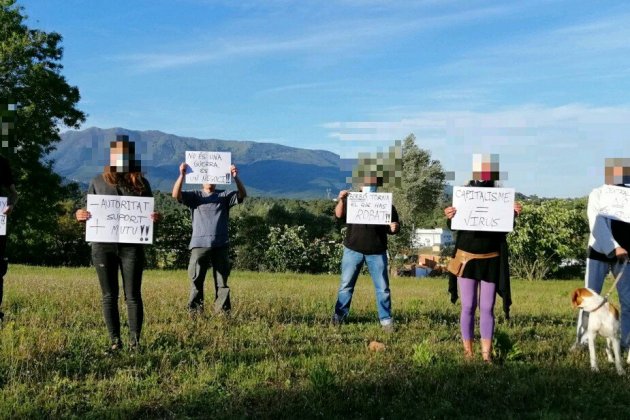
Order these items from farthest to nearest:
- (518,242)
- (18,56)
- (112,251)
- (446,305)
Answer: (18,56), (518,242), (446,305), (112,251)

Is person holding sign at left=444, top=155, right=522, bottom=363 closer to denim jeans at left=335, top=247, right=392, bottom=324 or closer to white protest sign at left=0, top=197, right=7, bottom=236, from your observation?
denim jeans at left=335, top=247, right=392, bottom=324

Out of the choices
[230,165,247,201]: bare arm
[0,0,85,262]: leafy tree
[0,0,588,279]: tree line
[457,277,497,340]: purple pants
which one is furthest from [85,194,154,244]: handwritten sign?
[0,0,85,262]: leafy tree

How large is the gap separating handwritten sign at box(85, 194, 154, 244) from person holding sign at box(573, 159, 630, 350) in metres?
5.13

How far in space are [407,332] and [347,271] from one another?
1.28 meters

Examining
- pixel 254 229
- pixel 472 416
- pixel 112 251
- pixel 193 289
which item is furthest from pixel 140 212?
pixel 254 229

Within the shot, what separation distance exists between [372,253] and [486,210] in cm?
245

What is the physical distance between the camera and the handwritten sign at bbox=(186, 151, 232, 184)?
27.8 feet

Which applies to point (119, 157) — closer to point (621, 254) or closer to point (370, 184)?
point (370, 184)

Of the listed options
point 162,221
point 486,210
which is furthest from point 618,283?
point 162,221

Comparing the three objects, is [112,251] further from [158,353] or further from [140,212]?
[158,353]

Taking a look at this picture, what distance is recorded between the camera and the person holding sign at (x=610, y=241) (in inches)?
280

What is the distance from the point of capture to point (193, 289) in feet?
30.8

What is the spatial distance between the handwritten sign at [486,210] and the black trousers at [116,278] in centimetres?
368

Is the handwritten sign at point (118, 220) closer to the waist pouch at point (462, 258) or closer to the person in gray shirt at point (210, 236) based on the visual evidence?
the person in gray shirt at point (210, 236)
